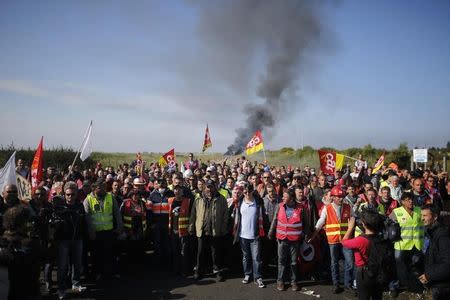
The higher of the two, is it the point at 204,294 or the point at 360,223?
the point at 360,223

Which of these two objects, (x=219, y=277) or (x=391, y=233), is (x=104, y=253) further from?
(x=391, y=233)

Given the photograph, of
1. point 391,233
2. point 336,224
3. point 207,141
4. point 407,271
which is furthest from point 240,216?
point 207,141

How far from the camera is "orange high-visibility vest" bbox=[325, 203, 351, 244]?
22.8 feet

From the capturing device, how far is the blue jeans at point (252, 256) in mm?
7445

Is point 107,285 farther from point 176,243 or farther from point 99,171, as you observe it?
point 99,171

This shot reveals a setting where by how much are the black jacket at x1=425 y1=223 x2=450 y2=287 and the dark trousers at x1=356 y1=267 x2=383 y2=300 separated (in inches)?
23.7

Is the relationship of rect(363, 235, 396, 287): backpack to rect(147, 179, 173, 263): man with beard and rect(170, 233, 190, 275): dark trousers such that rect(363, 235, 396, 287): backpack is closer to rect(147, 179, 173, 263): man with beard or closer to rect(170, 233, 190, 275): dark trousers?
rect(170, 233, 190, 275): dark trousers

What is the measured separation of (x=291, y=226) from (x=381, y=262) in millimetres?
2947

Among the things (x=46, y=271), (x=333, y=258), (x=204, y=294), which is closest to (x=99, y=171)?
(x=46, y=271)

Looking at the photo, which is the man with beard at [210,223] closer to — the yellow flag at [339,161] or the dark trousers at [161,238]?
the dark trousers at [161,238]

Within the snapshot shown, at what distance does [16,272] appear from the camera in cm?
419

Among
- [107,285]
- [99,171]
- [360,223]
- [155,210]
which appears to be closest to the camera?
[360,223]

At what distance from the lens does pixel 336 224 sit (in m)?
7.00

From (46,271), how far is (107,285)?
4.05ft
